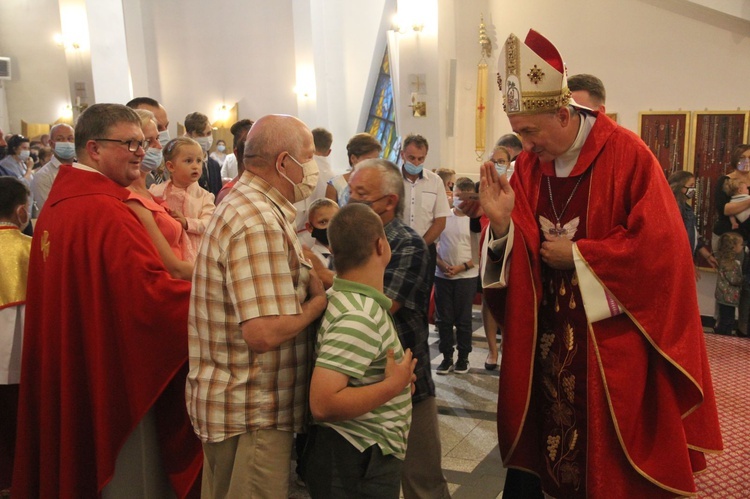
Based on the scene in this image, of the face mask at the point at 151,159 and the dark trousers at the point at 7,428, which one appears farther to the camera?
the face mask at the point at 151,159

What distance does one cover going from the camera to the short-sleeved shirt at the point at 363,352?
1865 mm

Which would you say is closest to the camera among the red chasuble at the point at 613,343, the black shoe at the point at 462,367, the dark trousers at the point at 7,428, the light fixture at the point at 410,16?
the red chasuble at the point at 613,343

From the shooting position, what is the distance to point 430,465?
2.76 m

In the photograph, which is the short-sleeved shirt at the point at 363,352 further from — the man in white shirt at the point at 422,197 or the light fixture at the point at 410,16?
the light fixture at the point at 410,16

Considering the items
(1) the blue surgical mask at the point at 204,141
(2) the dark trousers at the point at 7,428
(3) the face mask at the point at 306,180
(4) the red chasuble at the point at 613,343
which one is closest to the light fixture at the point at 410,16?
(1) the blue surgical mask at the point at 204,141

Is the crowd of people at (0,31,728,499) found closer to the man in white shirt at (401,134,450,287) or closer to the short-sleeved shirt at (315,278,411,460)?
the short-sleeved shirt at (315,278,411,460)

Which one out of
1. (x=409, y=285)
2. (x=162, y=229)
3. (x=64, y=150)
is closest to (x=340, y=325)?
(x=409, y=285)

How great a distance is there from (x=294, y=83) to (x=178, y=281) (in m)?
13.5

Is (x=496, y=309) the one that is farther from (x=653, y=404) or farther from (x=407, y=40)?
(x=407, y=40)

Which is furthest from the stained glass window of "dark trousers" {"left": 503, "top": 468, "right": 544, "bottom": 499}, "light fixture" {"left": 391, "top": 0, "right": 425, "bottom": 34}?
"dark trousers" {"left": 503, "top": 468, "right": 544, "bottom": 499}

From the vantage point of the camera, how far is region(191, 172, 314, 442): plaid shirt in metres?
1.91

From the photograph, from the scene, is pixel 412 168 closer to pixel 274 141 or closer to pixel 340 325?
pixel 274 141

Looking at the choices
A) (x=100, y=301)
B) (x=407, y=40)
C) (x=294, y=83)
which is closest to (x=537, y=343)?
(x=100, y=301)

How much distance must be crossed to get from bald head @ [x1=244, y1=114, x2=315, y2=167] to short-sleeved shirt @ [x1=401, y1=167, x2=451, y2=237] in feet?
10.6
